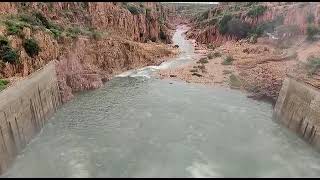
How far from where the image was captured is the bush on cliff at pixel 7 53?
3894cm

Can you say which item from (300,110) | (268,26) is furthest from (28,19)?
(268,26)

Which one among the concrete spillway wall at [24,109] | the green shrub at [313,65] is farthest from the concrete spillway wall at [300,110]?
the concrete spillway wall at [24,109]

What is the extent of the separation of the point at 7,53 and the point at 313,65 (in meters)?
32.9

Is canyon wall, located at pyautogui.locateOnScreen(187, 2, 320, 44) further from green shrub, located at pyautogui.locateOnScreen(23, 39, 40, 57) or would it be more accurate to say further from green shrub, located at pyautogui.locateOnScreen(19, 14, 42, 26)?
green shrub, located at pyautogui.locateOnScreen(23, 39, 40, 57)

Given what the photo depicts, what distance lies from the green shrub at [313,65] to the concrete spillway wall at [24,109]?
91.5 ft

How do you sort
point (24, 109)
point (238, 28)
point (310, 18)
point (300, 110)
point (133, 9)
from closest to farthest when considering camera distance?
point (24, 109), point (300, 110), point (310, 18), point (133, 9), point (238, 28)

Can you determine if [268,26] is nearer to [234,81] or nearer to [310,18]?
[310,18]

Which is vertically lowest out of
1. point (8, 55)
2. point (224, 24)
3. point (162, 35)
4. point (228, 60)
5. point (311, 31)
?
point (162, 35)

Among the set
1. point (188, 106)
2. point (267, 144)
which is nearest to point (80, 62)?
point (188, 106)

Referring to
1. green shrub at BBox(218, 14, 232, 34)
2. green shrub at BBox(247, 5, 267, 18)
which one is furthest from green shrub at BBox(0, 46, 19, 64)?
green shrub at BBox(218, 14, 232, 34)

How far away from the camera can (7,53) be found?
39.2 meters

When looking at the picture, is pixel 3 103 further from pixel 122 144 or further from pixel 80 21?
pixel 80 21

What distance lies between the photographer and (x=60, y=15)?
58688 mm

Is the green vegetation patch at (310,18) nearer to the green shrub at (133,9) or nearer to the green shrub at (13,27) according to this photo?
the green shrub at (133,9)
